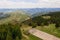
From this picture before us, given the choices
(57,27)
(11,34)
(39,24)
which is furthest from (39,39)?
(39,24)

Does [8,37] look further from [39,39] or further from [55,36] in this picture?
[55,36]

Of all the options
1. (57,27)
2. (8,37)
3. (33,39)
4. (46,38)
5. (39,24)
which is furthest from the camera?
(39,24)

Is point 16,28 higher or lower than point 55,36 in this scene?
higher

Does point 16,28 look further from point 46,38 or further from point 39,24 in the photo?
point 39,24

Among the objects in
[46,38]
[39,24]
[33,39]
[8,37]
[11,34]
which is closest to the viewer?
[8,37]

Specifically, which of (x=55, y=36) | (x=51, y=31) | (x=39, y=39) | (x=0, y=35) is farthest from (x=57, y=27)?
(x=0, y=35)

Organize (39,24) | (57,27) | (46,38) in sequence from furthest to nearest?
(39,24)
(57,27)
(46,38)

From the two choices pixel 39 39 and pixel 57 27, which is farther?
pixel 57 27

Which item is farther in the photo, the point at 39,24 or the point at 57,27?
the point at 39,24

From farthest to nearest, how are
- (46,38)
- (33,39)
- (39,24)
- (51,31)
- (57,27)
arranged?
(39,24) < (57,27) < (51,31) < (46,38) < (33,39)
